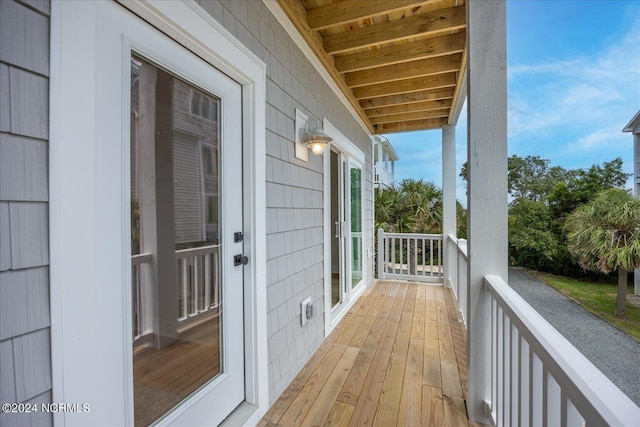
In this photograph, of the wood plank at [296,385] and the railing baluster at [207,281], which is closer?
the railing baluster at [207,281]

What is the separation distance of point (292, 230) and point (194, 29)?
4.68ft

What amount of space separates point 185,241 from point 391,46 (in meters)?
2.80

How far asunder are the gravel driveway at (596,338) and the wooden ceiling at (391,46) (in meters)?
2.20

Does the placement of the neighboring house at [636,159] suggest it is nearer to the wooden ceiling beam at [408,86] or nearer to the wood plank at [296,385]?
the wood plank at [296,385]

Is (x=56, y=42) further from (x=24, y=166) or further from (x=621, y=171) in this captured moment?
(x=621, y=171)

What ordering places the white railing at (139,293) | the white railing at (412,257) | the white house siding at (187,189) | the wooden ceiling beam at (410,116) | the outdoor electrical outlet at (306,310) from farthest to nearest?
the white railing at (412,257) < the wooden ceiling beam at (410,116) < the outdoor electrical outlet at (306,310) < the white house siding at (187,189) < the white railing at (139,293)

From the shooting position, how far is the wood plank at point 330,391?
5.75ft

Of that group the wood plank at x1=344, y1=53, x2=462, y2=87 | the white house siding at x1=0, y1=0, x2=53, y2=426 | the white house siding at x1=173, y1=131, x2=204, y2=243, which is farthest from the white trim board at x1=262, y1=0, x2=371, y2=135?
the white house siding at x1=0, y1=0, x2=53, y2=426

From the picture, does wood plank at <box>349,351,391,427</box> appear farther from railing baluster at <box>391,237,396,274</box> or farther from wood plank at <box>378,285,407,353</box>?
railing baluster at <box>391,237,396,274</box>

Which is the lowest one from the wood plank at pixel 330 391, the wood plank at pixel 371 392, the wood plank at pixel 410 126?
the wood plank at pixel 330 391

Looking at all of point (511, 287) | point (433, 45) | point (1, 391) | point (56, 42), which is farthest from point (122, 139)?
point (433, 45)

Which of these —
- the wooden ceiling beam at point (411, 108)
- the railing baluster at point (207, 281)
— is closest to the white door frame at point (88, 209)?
the railing baluster at point (207, 281)

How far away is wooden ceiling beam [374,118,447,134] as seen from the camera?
487 cm

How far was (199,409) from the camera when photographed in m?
1.43
